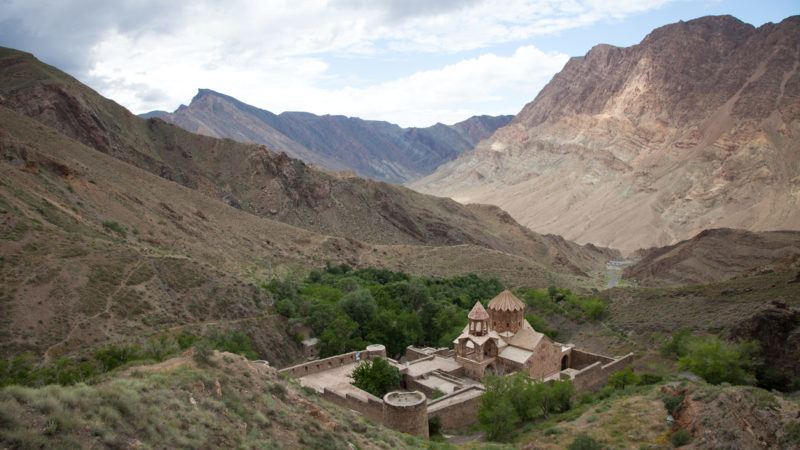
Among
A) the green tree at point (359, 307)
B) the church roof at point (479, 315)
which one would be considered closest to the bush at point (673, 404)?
the church roof at point (479, 315)

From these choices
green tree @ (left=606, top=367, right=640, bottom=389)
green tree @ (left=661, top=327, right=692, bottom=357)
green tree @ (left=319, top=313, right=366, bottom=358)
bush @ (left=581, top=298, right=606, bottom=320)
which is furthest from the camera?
bush @ (left=581, top=298, right=606, bottom=320)

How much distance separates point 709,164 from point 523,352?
11707 cm

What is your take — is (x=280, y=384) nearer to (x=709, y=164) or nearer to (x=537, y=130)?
(x=709, y=164)

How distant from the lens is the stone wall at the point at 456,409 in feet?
75.0

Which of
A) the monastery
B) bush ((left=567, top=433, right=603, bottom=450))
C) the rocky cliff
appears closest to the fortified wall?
the monastery

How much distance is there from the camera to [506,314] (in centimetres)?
2997

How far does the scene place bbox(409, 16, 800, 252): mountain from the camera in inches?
4424

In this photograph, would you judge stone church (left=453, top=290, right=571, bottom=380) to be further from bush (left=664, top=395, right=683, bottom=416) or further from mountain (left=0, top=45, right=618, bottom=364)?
mountain (left=0, top=45, right=618, bottom=364)

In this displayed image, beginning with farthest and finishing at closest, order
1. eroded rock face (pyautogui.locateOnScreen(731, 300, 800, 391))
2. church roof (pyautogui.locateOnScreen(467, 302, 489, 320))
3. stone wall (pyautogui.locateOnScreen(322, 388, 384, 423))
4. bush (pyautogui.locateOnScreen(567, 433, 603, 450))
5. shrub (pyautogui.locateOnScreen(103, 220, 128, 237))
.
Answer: shrub (pyautogui.locateOnScreen(103, 220, 128, 237)), church roof (pyautogui.locateOnScreen(467, 302, 489, 320)), eroded rock face (pyautogui.locateOnScreen(731, 300, 800, 391)), stone wall (pyautogui.locateOnScreen(322, 388, 384, 423)), bush (pyautogui.locateOnScreen(567, 433, 603, 450))

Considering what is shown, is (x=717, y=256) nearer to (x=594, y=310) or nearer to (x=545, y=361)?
(x=594, y=310)

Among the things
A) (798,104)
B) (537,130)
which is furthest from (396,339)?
(537,130)

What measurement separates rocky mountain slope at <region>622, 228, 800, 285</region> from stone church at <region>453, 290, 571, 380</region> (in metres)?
47.3

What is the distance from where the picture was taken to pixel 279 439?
1177 cm

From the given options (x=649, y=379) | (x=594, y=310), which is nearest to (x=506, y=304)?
(x=649, y=379)
